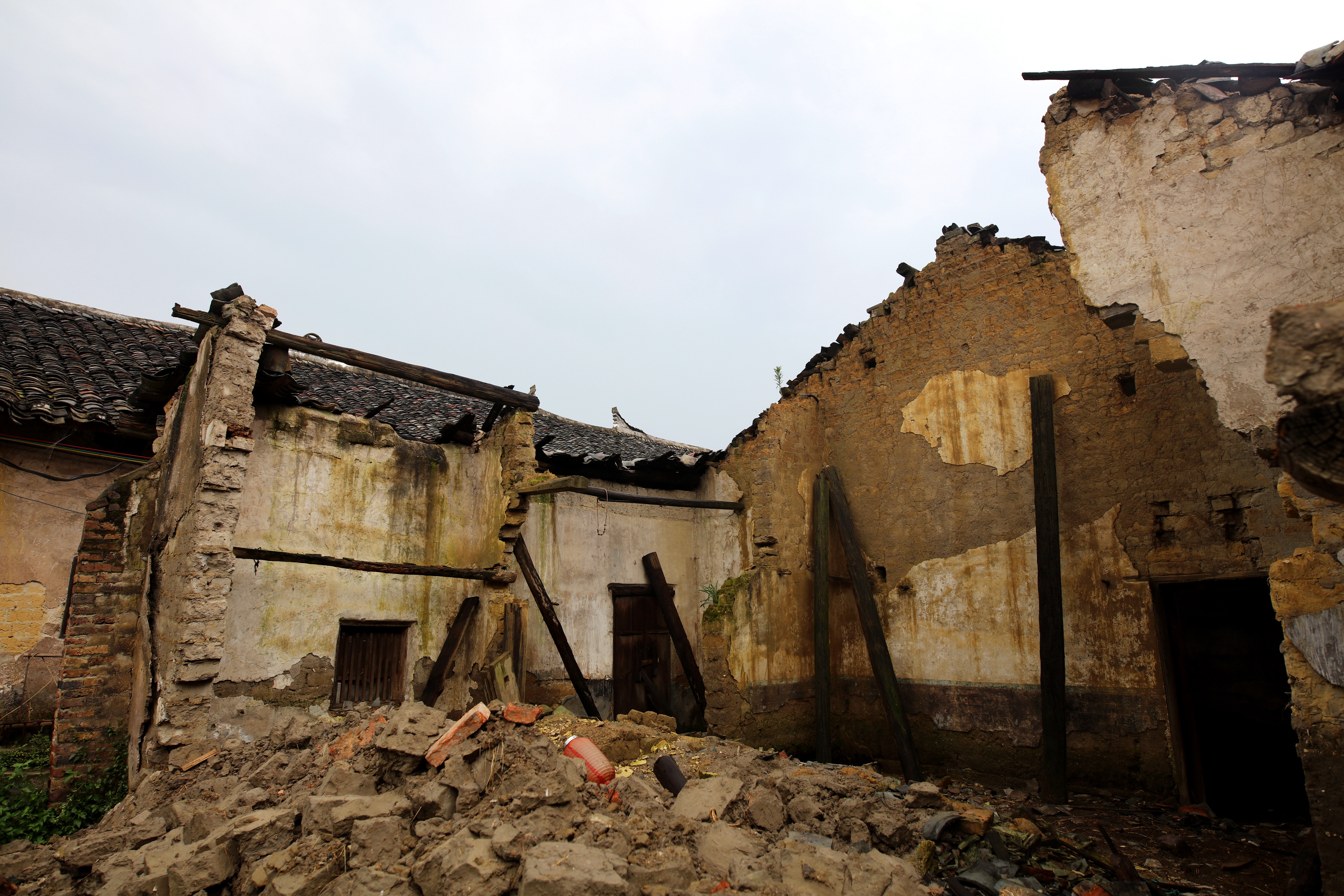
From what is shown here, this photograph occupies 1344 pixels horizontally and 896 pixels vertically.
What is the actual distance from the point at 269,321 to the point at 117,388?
3519 millimetres

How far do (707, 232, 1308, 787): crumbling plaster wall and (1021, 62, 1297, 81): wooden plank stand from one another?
173 cm

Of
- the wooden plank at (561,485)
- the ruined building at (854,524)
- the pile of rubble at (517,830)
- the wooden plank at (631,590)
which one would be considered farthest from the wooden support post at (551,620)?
the pile of rubble at (517,830)

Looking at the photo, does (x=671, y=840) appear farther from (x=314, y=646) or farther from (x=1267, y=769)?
(x=1267, y=769)

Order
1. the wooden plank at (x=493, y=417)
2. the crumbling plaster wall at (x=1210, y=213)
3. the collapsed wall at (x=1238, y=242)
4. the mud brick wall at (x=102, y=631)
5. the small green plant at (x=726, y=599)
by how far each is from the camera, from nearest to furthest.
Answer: the collapsed wall at (x=1238, y=242), the crumbling plaster wall at (x=1210, y=213), the mud brick wall at (x=102, y=631), the wooden plank at (x=493, y=417), the small green plant at (x=726, y=599)

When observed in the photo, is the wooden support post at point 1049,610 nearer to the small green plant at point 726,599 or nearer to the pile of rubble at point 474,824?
the pile of rubble at point 474,824

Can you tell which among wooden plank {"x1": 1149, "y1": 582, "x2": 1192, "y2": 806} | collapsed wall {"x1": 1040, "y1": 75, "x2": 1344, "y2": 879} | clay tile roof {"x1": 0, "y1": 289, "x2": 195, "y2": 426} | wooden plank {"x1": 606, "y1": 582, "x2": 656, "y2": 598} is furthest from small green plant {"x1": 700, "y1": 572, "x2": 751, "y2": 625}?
clay tile roof {"x1": 0, "y1": 289, "x2": 195, "y2": 426}

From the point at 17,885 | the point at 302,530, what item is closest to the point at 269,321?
the point at 302,530

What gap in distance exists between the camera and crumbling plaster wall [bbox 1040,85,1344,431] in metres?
4.82

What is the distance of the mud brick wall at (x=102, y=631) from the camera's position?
21.0 feet

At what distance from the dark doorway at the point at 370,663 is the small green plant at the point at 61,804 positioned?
1719 millimetres

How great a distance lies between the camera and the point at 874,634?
8250 millimetres

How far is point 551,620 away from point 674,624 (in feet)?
7.33

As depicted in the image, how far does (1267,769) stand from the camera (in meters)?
8.43

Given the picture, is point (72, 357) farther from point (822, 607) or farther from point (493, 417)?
point (822, 607)
